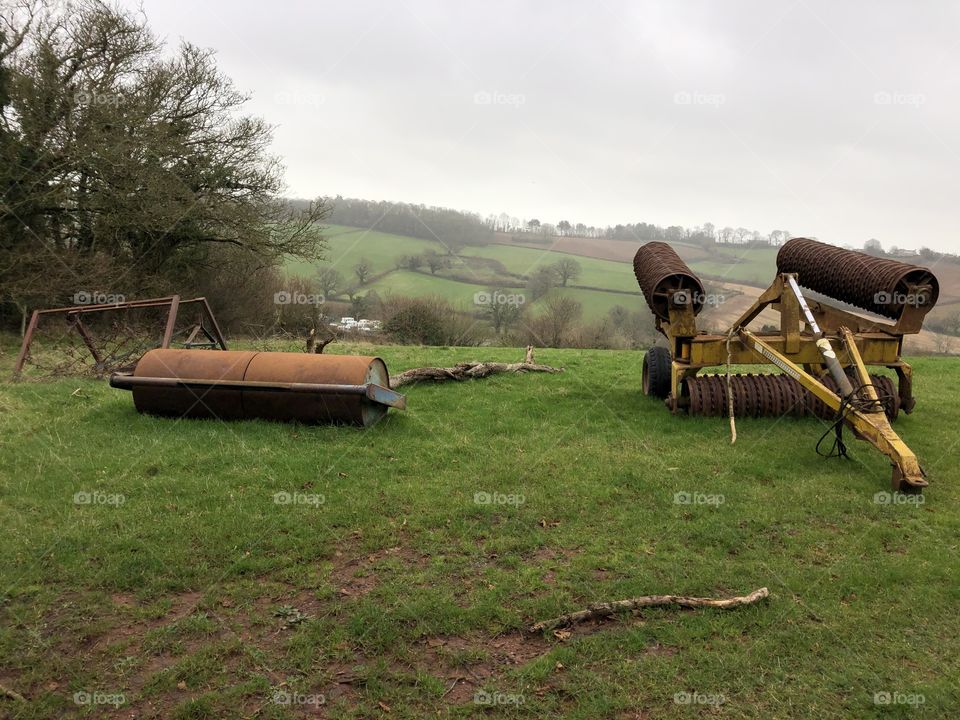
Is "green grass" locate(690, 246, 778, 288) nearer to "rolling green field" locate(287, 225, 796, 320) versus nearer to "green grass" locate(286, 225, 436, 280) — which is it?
"rolling green field" locate(287, 225, 796, 320)

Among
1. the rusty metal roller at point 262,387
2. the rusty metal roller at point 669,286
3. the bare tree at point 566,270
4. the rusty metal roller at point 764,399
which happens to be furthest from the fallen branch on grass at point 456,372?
the bare tree at point 566,270

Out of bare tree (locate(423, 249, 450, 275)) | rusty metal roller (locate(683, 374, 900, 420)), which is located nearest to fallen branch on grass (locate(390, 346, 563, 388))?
rusty metal roller (locate(683, 374, 900, 420))

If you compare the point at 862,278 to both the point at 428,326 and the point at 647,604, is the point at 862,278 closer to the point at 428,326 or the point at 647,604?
the point at 647,604

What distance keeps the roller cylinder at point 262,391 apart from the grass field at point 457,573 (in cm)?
23

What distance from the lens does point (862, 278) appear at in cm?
858

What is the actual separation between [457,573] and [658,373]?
6.11m

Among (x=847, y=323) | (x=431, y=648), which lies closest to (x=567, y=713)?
(x=431, y=648)

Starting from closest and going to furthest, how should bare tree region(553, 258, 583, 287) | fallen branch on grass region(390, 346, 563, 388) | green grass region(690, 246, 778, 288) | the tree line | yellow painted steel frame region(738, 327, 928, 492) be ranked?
yellow painted steel frame region(738, 327, 928, 492) → fallen branch on grass region(390, 346, 563, 388) → the tree line → green grass region(690, 246, 778, 288) → bare tree region(553, 258, 583, 287)

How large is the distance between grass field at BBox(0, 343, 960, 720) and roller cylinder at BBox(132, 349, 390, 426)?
0.75ft

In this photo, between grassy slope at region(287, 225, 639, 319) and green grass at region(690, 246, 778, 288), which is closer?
green grass at region(690, 246, 778, 288)

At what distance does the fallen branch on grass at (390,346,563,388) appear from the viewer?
10722mm

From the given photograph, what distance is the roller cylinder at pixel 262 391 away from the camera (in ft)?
25.2

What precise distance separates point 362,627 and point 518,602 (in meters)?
1.00

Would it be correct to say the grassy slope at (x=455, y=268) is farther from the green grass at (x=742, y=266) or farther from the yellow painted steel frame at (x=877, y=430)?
the yellow painted steel frame at (x=877, y=430)
